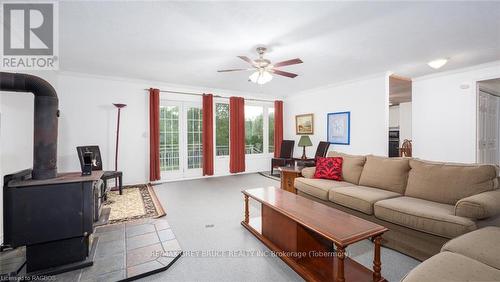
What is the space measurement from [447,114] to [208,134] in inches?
203

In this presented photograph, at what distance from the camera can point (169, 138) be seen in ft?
18.0

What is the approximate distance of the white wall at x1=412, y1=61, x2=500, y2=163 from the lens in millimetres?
4051

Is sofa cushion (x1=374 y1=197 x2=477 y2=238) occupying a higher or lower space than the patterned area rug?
higher

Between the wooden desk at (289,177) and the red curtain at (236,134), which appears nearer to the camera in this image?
the wooden desk at (289,177)

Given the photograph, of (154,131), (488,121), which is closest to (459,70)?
(488,121)

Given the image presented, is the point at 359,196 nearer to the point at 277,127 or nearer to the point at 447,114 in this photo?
the point at 447,114

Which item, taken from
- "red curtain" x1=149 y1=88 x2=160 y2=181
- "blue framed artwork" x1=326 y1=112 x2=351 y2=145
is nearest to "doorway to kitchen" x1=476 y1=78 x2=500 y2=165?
"blue framed artwork" x1=326 y1=112 x2=351 y2=145

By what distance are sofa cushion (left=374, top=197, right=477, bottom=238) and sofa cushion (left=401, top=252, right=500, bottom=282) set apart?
0.65 meters

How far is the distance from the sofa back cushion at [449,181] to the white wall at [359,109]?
7.09 feet

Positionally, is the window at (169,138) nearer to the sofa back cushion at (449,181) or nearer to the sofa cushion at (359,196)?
the sofa cushion at (359,196)

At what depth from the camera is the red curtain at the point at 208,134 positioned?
223 inches

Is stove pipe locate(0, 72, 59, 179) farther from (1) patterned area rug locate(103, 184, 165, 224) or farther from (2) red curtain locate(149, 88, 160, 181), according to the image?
(2) red curtain locate(149, 88, 160, 181)

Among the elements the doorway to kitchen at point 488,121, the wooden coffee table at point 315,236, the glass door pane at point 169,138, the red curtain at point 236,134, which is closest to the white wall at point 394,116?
the doorway to kitchen at point 488,121

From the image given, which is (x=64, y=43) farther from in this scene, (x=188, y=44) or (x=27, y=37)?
(x=188, y=44)
